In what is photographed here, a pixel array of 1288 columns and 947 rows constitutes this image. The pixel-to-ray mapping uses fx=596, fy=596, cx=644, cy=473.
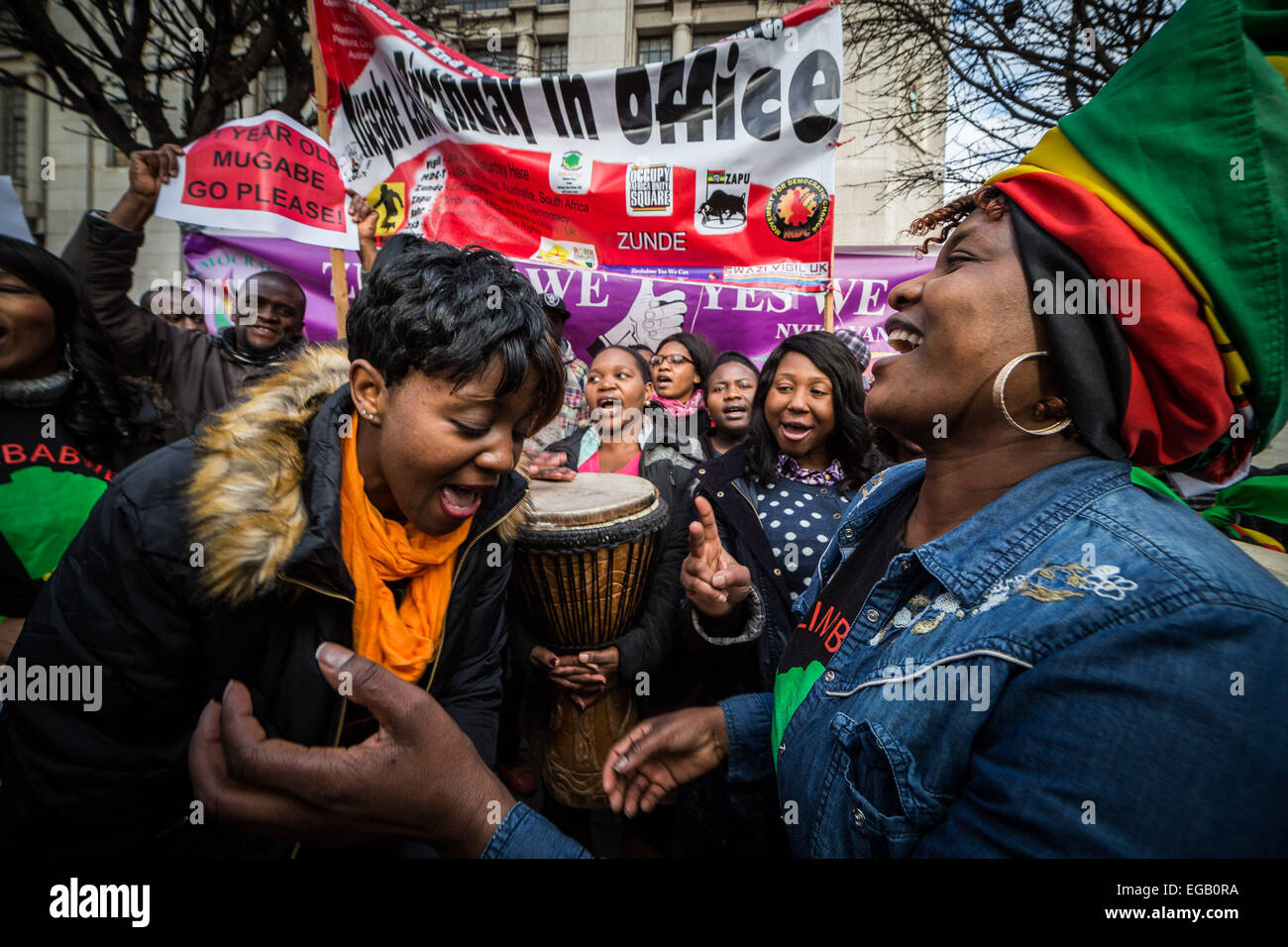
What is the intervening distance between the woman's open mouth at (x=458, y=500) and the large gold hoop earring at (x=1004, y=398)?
1341mm

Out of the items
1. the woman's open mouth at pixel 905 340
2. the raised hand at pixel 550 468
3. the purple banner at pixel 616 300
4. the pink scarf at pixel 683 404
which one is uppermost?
the purple banner at pixel 616 300

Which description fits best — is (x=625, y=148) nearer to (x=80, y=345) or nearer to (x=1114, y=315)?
(x=80, y=345)

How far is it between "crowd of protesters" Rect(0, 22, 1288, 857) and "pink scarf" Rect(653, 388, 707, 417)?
2088mm

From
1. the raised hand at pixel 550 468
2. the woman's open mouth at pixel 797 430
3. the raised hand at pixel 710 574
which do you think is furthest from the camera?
the woman's open mouth at pixel 797 430

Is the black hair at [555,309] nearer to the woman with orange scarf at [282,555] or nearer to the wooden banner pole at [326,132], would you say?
the wooden banner pole at [326,132]

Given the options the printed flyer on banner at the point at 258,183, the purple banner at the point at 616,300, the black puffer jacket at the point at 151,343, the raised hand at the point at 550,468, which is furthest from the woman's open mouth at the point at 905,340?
the printed flyer on banner at the point at 258,183

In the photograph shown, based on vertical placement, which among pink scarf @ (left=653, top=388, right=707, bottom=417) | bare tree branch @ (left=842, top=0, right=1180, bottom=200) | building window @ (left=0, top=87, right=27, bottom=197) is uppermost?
building window @ (left=0, top=87, right=27, bottom=197)

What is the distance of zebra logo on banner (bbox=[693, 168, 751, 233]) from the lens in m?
4.41

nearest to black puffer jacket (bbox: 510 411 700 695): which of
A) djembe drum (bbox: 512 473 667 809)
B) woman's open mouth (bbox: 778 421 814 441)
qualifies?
djembe drum (bbox: 512 473 667 809)

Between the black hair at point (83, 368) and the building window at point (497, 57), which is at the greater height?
the building window at point (497, 57)

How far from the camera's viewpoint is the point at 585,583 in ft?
7.98

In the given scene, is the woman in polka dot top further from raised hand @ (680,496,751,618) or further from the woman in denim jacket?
the woman in denim jacket

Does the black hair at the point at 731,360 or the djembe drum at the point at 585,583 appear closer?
the djembe drum at the point at 585,583

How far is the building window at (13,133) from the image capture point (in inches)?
508
